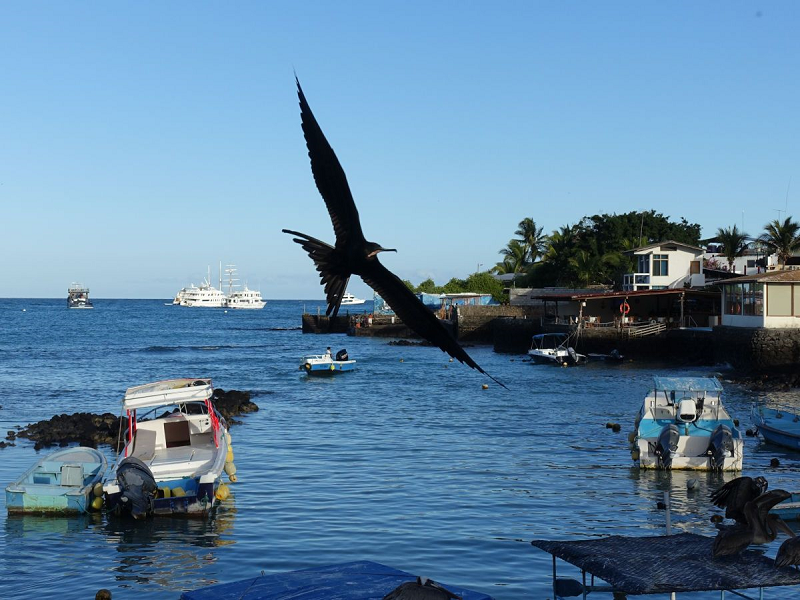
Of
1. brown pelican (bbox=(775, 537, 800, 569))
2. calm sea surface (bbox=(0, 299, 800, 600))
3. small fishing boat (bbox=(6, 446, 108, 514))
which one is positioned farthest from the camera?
small fishing boat (bbox=(6, 446, 108, 514))

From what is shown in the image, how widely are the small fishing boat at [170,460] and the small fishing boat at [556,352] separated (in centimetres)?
3955

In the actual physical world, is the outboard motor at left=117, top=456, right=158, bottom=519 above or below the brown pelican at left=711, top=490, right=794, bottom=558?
below

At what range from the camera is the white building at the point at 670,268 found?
238ft

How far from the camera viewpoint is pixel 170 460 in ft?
71.7

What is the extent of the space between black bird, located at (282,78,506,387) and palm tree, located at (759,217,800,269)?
70.7 m

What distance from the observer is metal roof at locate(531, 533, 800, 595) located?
8.00 metres

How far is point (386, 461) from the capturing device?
27.3 metres

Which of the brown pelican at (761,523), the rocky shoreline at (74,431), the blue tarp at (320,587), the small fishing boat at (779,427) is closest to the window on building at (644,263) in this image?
the small fishing boat at (779,427)

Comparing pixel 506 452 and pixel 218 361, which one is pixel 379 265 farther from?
pixel 218 361

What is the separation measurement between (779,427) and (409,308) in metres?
25.9

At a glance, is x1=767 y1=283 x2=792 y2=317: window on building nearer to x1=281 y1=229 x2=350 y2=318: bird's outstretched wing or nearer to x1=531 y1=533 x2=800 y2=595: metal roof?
x1=531 y1=533 x2=800 y2=595: metal roof

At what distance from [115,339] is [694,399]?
9250 centimetres

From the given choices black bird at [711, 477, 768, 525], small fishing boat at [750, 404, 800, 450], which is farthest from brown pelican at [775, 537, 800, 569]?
small fishing boat at [750, 404, 800, 450]

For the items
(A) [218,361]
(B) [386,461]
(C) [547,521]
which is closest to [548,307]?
(A) [218,361]
